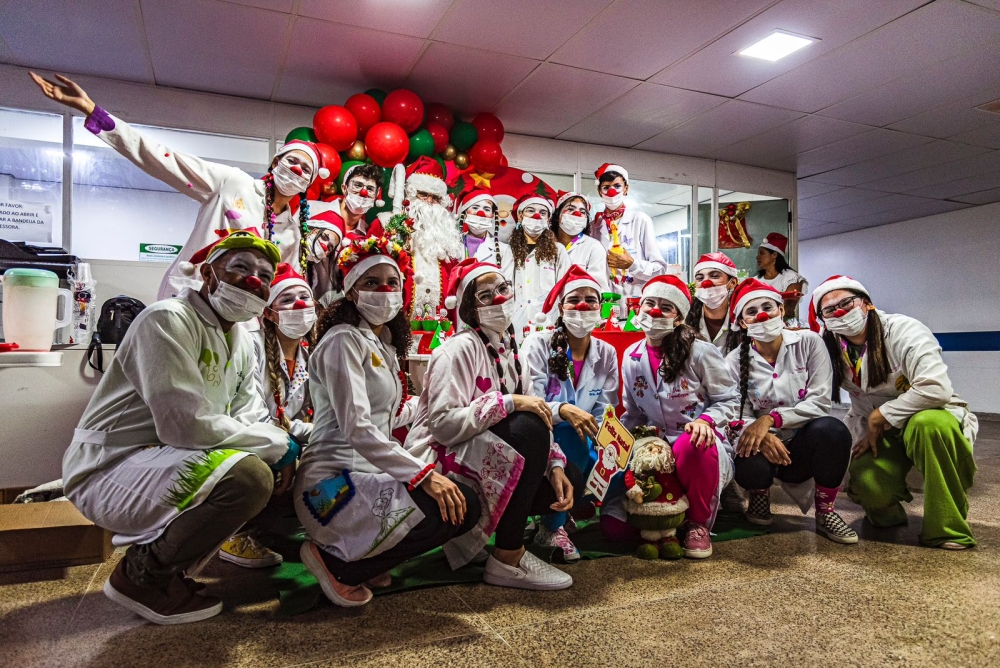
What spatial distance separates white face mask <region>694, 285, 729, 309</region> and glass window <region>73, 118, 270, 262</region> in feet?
12.5

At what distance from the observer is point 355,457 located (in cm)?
213

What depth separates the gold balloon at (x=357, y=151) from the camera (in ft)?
15.9

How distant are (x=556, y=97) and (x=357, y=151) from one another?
172cm

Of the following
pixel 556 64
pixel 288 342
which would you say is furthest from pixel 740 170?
pixel 288 342

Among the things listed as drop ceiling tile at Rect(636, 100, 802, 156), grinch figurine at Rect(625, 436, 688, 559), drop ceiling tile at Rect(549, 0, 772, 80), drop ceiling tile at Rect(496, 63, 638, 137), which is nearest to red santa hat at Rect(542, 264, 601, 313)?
grinch figurine at Rect(625, 436, 688, 559)

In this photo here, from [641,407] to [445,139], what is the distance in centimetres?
315

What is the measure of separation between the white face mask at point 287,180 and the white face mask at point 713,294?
90.9 inches

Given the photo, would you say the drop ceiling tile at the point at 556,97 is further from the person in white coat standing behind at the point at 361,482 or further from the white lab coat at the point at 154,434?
the white lab coat at the point at 154,434

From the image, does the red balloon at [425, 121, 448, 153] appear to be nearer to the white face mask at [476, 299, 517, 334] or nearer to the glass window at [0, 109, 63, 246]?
the glass window at [0, 109, 63, 246]

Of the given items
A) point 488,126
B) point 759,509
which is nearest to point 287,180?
point 488,126

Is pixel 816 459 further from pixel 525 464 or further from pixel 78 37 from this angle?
pixel 78 37

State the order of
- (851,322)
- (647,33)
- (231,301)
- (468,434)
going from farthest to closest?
(647,33) → (851,322) → (468,434) → (231,301)

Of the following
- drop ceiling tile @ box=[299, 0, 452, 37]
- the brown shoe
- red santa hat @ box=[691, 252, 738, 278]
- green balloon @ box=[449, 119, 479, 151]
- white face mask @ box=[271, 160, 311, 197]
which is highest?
drop ceiling tile @ box=[299, 0, 452, 37]

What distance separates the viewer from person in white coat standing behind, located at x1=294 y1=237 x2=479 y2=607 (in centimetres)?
200
